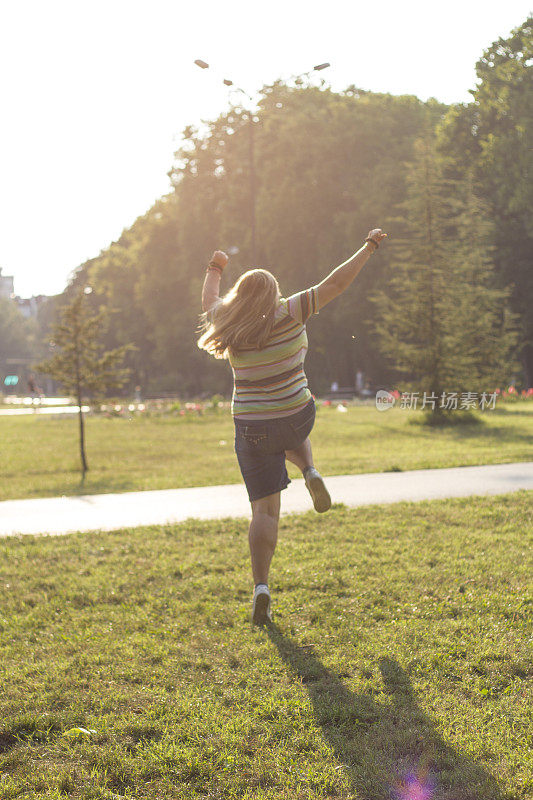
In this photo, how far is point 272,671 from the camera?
3.39 metres

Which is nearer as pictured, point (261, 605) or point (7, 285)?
point (261, 605)

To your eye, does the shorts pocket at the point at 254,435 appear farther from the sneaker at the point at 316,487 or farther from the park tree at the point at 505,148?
the park tree at the point at 505,148

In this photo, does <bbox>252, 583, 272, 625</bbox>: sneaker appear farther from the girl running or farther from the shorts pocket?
the shorts pocket

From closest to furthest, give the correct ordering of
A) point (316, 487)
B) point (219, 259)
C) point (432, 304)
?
1. point (316, 487)
2. point (219, 259)
3. point (432, 304)

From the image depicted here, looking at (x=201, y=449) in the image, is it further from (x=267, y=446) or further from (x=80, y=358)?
(x=267, y=446)

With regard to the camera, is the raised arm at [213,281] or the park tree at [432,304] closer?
the raised arm at [213,281]

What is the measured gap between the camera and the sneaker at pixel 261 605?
387 centimetres

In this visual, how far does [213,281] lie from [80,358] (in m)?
7.74

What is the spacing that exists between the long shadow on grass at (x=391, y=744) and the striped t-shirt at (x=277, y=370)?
4.26 ft

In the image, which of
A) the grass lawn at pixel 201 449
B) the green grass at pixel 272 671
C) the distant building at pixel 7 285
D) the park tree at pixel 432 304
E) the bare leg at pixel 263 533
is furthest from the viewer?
the distant building at pixel 7 285

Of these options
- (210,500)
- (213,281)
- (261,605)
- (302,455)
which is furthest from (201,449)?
(261,605)

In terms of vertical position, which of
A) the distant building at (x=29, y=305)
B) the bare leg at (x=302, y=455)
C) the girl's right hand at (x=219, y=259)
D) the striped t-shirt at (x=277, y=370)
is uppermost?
the distant building at (x=29, y=305)

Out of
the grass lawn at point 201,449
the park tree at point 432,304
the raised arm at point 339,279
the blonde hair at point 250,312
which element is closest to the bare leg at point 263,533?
the blonde hair at point 250,312

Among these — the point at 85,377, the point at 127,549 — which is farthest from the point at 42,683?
the point at 85,377
